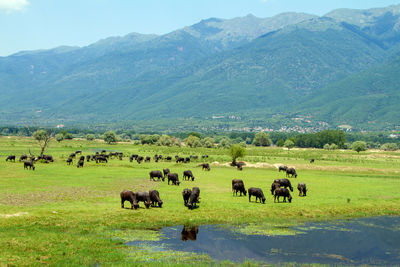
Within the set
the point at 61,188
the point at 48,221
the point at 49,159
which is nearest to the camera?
the point at 48,221

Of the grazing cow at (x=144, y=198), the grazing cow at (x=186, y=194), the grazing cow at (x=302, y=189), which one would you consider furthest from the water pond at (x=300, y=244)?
the grazing cow at (x=302, y=189)

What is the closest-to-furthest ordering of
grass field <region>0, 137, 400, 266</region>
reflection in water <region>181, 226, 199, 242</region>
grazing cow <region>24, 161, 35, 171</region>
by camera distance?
grass field <region>0, 137, 400, 266</region>, reflection in water <region>181, 226, 199, 242</region>, grazing cow <region>24, 161, 35, 171</region>

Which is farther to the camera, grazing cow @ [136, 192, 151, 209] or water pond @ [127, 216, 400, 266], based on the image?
grazing cow @ [136, 192, 151, 209]

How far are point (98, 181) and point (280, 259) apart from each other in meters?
28.8

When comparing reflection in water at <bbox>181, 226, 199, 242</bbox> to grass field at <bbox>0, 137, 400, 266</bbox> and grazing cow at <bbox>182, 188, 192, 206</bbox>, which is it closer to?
grass field at <bbox>0, 137, 400, 266</bbox>

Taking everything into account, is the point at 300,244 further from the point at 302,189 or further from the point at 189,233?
the point at 302,189

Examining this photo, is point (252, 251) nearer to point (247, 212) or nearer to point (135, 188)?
point (247, 212)

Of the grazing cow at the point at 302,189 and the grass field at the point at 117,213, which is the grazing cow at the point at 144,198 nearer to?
the grass field at the point at 117,213

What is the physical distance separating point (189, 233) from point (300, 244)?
7421 mm

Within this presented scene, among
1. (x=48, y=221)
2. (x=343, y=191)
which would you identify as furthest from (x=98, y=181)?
(x=343, y=191)

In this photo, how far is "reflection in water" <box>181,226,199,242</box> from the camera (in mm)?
24469

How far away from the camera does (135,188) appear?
1556 inches

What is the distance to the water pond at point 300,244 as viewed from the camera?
21281mm

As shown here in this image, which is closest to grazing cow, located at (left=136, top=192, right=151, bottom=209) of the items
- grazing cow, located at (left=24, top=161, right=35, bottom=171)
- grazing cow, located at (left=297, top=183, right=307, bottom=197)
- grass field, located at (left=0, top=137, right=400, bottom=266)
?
grass field, located at (left=0, top=137, right=400, bottom=266)
